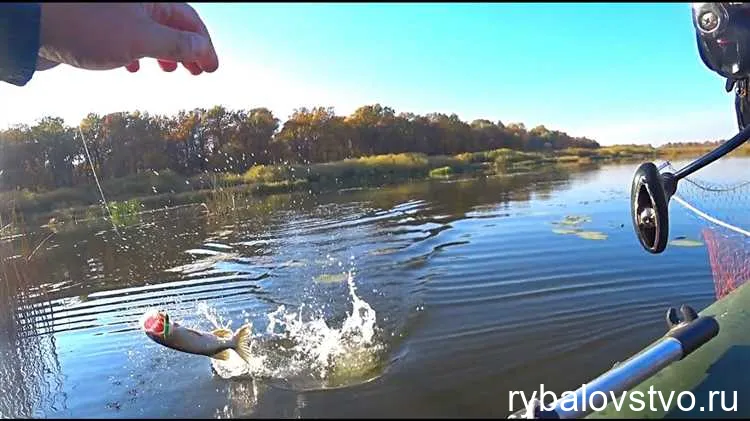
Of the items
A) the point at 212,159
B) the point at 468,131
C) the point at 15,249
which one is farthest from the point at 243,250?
the point at 468,131

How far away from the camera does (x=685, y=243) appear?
10.4 metres

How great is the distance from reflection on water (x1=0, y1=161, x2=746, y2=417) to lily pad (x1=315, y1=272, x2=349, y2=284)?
8cm

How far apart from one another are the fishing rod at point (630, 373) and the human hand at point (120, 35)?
1670mm

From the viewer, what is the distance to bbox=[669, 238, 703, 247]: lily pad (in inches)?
404

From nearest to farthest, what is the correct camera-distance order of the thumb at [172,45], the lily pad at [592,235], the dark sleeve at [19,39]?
the dark sleeve at [19,39]
the thumb at [172,45]
the lily pad at [592,235]

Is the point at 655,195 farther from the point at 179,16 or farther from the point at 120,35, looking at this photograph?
the point at 120,35

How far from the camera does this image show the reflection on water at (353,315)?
482 centimetres

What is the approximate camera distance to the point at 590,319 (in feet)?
21.6

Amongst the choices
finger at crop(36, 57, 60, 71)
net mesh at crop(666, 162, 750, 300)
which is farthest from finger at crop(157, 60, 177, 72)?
net mesh at crop(666, 162, 750, 300)

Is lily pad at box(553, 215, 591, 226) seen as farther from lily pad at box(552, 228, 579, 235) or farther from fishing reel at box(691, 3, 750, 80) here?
fishing reel at box(691, 3, 750, 80)

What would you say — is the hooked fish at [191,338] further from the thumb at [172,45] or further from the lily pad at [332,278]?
the lily pad at [332,278]

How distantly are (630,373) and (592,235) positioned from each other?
10288 millimetres

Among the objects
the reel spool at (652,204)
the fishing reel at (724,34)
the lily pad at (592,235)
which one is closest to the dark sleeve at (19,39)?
the fishing reel at (724,34)

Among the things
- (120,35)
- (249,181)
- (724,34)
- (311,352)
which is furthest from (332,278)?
(249,181)
